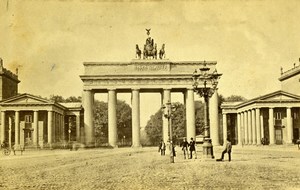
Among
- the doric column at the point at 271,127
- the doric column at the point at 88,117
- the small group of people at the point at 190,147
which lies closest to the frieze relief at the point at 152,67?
the doric column at the point at 88,117

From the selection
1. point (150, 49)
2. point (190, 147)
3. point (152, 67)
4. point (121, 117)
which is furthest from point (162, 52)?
point (121, 117)

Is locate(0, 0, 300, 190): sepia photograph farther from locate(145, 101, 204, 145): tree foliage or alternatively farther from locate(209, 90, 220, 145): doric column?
locate(145, 101, 204, 145): tree foliage

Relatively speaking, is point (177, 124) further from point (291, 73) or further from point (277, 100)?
point (291, 73)

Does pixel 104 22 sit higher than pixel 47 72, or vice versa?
pixel 104 22

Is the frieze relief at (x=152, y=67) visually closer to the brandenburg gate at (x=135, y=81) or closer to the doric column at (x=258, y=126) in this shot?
the brandenburg gate at (x=135, y=81)

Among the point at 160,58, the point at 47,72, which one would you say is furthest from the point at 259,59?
the point at 160,58

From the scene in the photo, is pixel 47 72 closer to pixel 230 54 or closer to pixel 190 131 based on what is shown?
pixel 230 54

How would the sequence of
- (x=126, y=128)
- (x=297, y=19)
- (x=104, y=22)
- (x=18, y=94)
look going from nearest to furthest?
(x=297, y=19) < (x=104, y=22) < (x=18, y=94) < (x=126, y=128)
